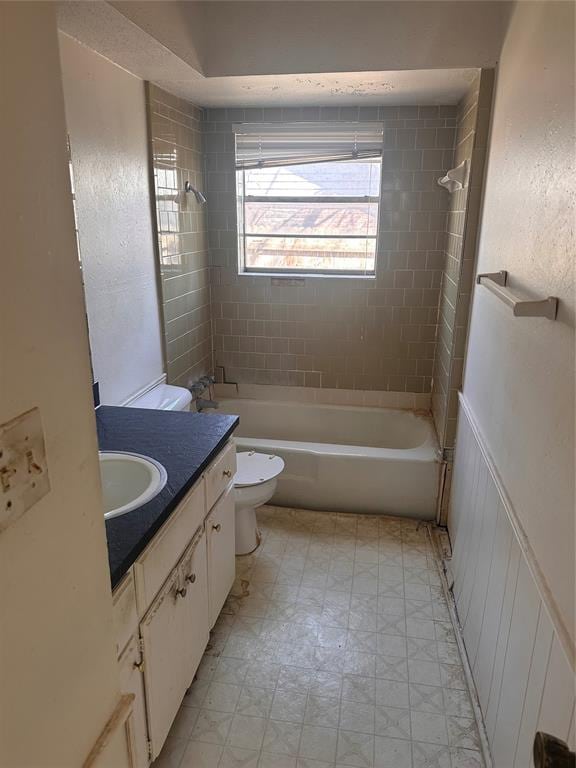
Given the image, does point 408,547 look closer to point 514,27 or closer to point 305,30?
point 514,27

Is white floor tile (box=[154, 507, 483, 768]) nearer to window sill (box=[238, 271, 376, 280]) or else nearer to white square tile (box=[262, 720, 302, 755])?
white square tile (box=[262, 720, 302, 755])

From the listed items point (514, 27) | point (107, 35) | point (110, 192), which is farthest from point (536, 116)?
point (110, 192)

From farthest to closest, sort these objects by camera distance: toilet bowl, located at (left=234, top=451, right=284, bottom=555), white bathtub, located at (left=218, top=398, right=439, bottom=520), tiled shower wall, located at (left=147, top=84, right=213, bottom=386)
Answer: white bathtub, located at (left=218, top=398, right=439, bottom=520), tiled shower wall, located at (left=147, top=84, right=213, bottom=386), toilet bowl, located at (left=234, top=451, right=284, bottom=555)

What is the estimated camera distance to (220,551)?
2055mm

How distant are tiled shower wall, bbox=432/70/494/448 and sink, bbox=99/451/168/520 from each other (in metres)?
1.60

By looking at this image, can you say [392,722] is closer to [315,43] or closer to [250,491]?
[250,491]

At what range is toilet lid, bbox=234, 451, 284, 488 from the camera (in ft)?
8.53

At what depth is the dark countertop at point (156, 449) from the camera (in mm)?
1337

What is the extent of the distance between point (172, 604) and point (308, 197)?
2.59 metres

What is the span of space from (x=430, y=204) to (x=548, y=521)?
2.37 metres

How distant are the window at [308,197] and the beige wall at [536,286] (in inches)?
46.0

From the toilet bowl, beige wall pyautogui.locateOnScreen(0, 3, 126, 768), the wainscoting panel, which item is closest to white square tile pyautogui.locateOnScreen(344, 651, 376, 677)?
the wainscoting panel

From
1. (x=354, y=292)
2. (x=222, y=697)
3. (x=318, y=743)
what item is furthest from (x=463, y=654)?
(x=354, y=292)

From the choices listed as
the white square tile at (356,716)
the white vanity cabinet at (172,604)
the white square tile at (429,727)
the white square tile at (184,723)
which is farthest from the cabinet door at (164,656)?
the white square tile at (429,727)
